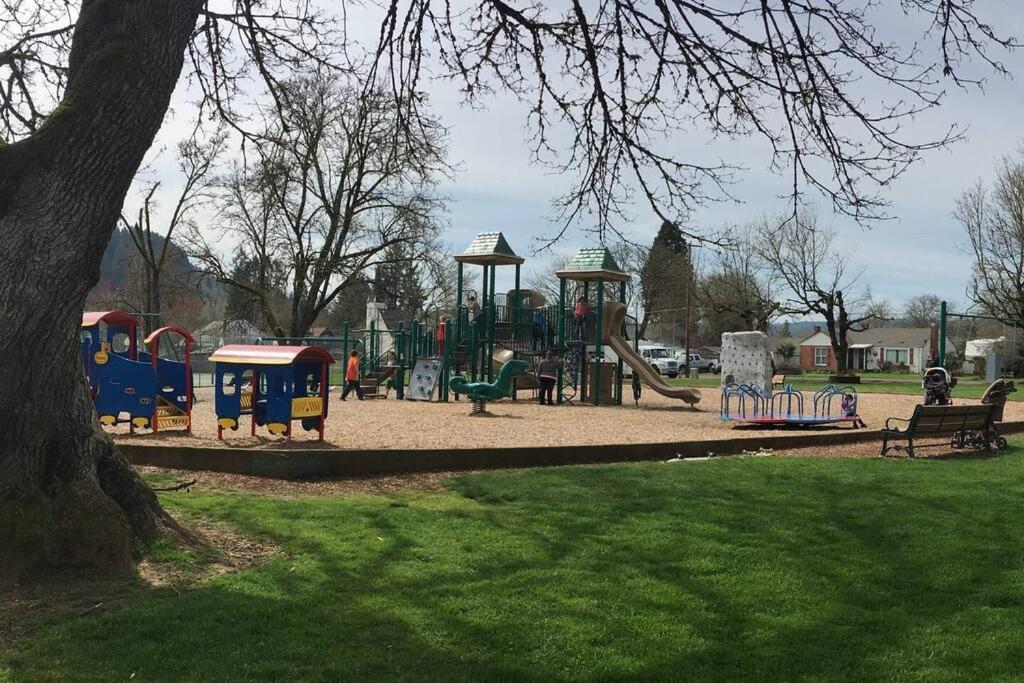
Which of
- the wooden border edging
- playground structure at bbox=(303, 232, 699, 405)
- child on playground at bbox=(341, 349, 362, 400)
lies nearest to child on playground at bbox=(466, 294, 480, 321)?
playground structure at bbox=(303, 232, 699, 405)

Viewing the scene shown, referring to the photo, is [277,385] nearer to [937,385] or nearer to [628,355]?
[937,385]

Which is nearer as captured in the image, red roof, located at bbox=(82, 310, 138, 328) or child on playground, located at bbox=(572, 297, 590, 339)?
red roof, located at bbox=(82, 310, 138, 328)

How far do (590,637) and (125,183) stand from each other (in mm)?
3813

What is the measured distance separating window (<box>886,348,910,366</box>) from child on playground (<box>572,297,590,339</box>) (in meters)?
79.3

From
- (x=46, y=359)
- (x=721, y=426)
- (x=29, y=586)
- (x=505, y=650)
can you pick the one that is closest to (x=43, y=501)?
(x=29, y=586)

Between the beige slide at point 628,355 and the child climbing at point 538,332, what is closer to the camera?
the beige slide at point 628,355

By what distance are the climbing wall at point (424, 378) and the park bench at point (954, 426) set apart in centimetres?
1438

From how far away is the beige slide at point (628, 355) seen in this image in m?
24.8

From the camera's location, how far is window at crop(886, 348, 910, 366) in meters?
97.2

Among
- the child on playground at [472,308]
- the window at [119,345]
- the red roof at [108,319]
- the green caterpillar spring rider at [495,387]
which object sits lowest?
the green caterpillar spring rider at [495,387]

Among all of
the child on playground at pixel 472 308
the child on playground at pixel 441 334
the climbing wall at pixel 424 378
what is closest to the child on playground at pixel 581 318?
the child on playground at pixel 472 308

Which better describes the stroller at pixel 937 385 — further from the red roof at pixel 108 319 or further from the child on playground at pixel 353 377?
the child on playground at pixel 353 377

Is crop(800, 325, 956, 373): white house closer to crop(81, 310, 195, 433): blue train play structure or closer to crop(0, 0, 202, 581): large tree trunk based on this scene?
crop(81, 310, 195, 433): blue train play structure

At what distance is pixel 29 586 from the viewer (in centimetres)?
504
